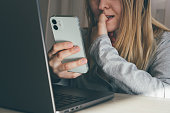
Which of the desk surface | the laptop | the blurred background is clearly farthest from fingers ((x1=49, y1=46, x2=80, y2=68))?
the blurred background

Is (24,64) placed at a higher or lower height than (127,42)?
higher

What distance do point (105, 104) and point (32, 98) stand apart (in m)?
0.21

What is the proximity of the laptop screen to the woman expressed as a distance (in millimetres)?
375

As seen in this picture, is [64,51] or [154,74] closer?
[64,51]

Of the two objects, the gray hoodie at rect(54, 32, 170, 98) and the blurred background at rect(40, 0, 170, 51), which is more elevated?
the blurred background at rect(40, 0, 170, 51)

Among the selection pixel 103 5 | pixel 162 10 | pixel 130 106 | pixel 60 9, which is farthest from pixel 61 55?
pixel 60 9

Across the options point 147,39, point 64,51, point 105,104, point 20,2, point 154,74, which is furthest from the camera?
point 147,39

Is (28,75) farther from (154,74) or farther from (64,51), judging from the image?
(154,74)

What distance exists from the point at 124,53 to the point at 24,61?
2.94 ft

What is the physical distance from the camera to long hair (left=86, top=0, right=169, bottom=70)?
1.20 meters

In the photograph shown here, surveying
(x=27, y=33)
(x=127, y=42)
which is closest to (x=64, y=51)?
(x=27, y=33)

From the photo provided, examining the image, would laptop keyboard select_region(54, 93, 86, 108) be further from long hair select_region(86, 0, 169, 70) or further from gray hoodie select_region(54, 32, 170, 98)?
long hair select_region(86, 0, 169, 70)

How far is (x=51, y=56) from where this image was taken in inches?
36.1

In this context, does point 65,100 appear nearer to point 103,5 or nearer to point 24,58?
point 24,58
